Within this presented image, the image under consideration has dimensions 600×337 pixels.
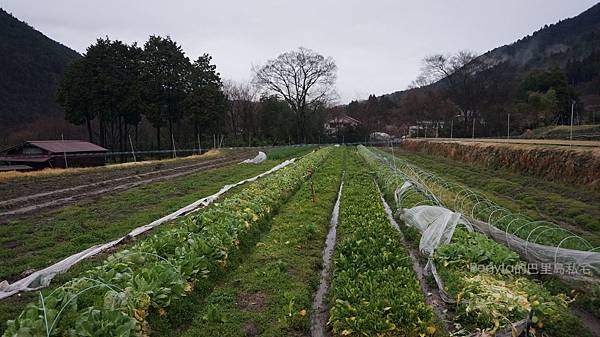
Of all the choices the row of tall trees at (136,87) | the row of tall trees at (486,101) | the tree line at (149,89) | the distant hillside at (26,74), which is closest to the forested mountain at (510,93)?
the row of tall trees at (486,101)

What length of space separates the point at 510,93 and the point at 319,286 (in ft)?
215

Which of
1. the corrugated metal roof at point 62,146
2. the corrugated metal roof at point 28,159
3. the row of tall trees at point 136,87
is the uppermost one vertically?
the row of tall trees at point 136,87

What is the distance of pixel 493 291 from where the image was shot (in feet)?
17.1

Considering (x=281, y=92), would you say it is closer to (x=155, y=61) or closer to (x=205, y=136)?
(x=205, y=136)

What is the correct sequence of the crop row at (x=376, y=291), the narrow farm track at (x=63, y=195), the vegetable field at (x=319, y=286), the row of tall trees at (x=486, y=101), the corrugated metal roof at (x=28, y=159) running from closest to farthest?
the vegetable field at (x=319, y=286)
the crop row at (x=376, y=291)
the narrow farm track at (x=63, y=195)
the corrugated metal roof at (x=28, y=159)
the row of tall trees at (x=486, y=101)

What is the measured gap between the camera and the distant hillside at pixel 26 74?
165 feet

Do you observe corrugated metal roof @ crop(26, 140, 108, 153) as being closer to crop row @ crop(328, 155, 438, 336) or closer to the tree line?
the tree line

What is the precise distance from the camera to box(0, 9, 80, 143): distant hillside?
50.2 metres

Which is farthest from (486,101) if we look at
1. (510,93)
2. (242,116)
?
(242,116)

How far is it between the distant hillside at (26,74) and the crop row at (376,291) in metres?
55.6

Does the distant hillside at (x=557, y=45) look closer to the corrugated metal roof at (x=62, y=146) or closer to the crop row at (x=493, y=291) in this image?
the corrugated metal roof at (x=62, y=146)

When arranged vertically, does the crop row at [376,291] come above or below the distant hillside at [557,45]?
below

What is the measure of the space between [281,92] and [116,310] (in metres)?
61.8

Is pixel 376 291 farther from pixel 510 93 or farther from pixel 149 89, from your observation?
pixel 510 93
